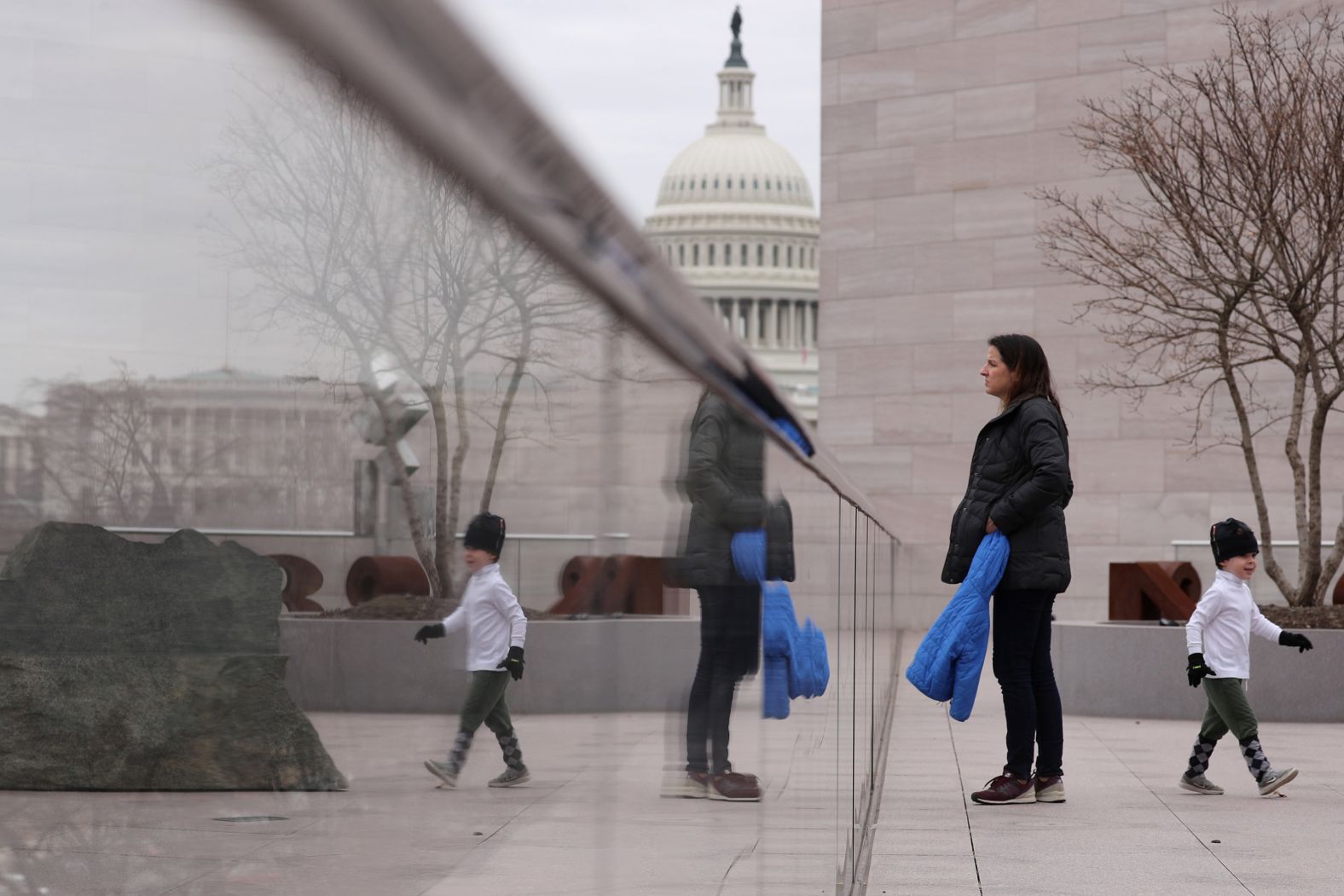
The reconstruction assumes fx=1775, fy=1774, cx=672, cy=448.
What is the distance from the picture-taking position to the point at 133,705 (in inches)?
28.5

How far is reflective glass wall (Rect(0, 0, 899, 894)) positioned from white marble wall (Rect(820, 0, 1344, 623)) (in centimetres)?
2094

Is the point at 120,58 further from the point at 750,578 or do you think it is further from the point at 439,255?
the point at 750,578

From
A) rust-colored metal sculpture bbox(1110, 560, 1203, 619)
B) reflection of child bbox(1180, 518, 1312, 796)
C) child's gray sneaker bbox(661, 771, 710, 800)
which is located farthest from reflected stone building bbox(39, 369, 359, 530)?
rust-colored metal sculpture bbox(1110, 560, 1203, 619)

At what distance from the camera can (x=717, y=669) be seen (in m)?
2.00

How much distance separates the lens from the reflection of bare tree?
729 mm

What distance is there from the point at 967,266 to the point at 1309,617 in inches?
555

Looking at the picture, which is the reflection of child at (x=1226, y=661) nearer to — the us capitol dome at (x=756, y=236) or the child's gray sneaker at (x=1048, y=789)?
the child's gray sneaker at (x=1048, y=789)

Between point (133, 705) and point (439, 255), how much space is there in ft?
0.94

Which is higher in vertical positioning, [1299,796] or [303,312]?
[303,312]

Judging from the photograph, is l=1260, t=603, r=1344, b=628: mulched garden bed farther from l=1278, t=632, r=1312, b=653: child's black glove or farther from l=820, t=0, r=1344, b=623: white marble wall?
l=820, t=0, r=1344, b=623: white marble wall

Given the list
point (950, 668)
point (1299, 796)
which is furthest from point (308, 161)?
point (1299, 796)

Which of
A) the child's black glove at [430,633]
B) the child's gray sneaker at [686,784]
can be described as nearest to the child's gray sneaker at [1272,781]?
the child's gray sneaker at [686,784]

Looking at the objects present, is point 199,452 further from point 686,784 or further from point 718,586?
point 718,586

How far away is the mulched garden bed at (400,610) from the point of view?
0.82 meters
